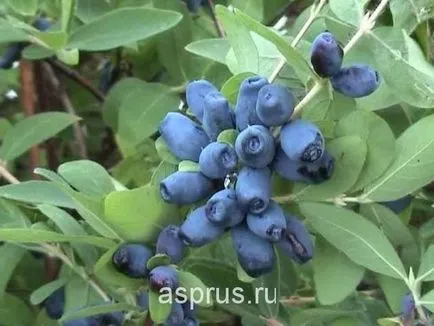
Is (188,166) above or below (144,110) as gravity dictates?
above

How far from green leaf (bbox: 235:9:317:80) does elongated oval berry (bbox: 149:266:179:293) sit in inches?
7.2

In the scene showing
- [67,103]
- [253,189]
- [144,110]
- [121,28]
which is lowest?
[67,103]

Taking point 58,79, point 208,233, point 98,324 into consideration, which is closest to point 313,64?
point 208,233

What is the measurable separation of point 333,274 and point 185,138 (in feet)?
0.54

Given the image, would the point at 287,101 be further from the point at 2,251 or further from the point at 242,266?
the point at 2,251

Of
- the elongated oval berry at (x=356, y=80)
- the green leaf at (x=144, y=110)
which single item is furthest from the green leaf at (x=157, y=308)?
the green leaf at (x=144, y=110)

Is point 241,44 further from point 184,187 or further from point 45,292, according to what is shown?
point 45,292

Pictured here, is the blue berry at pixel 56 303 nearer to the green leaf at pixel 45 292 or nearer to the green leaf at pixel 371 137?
the green leaf at pixel 45 292

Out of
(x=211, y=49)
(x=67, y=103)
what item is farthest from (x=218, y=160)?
(x=67, y=103)

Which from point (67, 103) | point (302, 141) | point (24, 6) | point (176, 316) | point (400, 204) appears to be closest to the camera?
point (302, 141)

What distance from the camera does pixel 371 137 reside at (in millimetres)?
826

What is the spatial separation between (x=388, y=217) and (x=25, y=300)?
0.48m

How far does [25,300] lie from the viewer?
1.21m

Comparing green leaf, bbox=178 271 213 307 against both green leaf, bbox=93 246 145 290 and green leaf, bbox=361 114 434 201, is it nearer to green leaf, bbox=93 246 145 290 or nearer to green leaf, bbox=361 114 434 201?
green leaf, bbox=93 246 145 290
